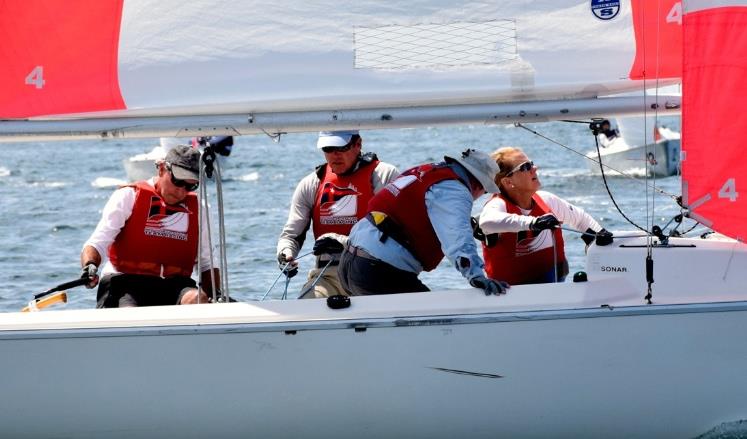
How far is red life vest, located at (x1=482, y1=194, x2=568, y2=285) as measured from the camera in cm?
405

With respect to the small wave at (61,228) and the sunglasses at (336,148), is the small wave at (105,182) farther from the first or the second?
the sunglasses at (336,148)

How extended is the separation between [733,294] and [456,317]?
0.78m

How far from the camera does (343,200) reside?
443 centimetres

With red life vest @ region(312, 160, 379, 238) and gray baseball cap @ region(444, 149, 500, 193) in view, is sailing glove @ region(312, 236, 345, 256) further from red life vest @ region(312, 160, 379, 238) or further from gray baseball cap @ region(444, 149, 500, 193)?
gray baseball cap @ region(444, 149, 500, 193)

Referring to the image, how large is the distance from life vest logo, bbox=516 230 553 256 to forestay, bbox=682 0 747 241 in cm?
70

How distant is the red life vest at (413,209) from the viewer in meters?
3.59

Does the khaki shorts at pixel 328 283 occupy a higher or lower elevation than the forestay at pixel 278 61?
lower

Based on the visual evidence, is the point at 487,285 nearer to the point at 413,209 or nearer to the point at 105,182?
the point at 413,209

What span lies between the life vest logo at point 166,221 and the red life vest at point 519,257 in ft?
3.40

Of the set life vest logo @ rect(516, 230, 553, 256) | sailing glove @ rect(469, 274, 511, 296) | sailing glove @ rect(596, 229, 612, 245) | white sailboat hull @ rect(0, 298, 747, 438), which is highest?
sailing glove @ rect(596, 229, 612, 245)

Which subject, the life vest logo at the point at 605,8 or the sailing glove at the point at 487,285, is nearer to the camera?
the sailing glove at the point at 487,285

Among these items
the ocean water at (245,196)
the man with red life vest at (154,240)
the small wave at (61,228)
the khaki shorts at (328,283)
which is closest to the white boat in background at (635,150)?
the ocean water at (245,196)

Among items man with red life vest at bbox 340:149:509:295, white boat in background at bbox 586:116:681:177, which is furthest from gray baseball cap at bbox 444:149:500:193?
white boat in background at bbox 586:116:681:177

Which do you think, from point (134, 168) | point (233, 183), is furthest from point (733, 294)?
point (134, 168)
